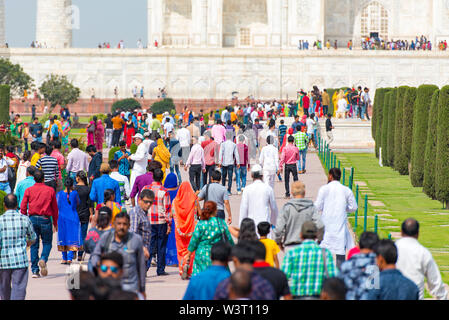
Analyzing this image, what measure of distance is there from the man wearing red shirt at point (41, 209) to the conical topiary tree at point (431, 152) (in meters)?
11.0

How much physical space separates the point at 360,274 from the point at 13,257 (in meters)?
4.11

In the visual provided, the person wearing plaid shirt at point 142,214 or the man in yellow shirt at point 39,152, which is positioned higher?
the man in yellow shirt at point 39,152

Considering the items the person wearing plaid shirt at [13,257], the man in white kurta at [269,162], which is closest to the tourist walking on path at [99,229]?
the person wearing plaid shirt at [13,257]

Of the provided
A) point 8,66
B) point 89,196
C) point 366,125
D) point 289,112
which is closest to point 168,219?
point 89,196

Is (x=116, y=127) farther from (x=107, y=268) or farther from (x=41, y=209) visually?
(x=107, y=268)

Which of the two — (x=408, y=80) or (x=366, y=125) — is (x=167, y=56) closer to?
(x=408, y=80)

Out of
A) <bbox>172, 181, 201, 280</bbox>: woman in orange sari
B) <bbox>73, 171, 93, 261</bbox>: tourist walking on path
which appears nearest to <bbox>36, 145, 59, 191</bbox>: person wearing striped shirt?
Answer: <bbox>73, 171, 93, 261</bbox>: tourist walking on path

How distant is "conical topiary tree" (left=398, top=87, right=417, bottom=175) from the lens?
26.9 metres

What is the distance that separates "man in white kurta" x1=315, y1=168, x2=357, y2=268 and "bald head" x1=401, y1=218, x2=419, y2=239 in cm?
278

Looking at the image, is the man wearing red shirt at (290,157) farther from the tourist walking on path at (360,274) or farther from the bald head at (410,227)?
the tourist walking on path at (360,274)

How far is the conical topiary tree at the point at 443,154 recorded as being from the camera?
19.7 meters

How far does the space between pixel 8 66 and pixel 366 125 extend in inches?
975

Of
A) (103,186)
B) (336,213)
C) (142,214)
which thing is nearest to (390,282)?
(336,213)

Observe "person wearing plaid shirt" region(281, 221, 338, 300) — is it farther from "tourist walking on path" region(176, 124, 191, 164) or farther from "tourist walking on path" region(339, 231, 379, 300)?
"tourist walking on path" region(176, 124, 191, 164)
